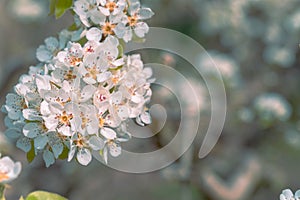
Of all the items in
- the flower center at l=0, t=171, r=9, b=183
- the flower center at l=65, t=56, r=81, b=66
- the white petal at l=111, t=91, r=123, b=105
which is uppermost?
the flower center at l=65, t=56, r=81, b=66

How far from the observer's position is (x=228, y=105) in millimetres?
2926

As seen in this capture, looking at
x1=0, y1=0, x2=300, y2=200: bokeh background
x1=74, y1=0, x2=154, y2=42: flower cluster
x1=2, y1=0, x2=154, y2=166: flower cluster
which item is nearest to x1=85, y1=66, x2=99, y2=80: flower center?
x1=2, y1=0, x2=154, y2=166: flower cluster

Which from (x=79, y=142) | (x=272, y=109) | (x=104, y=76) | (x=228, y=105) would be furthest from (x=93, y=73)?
(x=228, y=105)

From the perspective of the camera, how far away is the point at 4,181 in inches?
44.9

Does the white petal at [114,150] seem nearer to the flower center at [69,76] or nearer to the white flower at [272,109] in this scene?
the flower center at [69,76]

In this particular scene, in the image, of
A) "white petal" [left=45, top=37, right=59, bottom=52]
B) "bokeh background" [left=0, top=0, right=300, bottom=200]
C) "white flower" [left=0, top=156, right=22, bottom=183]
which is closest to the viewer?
"white flower" [left=0, top=156, right=22, bottom=183]

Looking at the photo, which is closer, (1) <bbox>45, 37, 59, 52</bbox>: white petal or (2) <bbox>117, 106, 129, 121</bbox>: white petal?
(2) <bbox>117, 106, 129, 121</bbox>: white petal

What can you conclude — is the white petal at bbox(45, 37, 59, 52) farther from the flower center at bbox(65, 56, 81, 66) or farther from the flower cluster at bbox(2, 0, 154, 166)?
the flower center at bbox(65, 56, 81, 66)

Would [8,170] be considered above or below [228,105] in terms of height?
below

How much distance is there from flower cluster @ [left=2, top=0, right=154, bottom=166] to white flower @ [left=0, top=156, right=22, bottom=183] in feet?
0.40

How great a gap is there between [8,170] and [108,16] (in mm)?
396

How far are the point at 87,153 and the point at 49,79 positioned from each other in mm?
145

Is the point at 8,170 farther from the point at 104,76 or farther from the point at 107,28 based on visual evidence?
the point at 107,28

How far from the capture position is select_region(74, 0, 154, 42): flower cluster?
1.40 m
